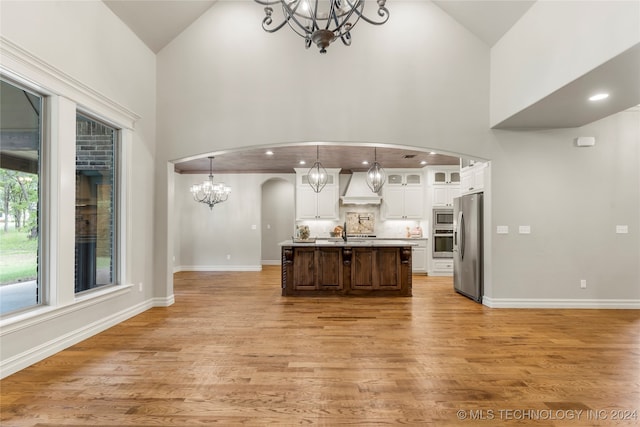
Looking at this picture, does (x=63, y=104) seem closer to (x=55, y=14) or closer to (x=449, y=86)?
(x=55, y=14)

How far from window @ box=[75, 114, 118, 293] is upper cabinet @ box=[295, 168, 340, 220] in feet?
16.1

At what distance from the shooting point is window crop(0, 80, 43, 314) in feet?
8.91

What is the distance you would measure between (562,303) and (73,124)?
21.6 ft

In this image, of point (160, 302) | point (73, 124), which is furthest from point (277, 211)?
point (73, 124)

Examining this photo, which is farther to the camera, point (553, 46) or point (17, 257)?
point (553, 46)

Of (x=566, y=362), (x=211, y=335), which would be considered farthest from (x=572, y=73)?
(x=211, y=335)

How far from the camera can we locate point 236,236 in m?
8.98

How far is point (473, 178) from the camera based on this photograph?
18.1 ft

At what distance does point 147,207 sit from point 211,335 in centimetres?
226

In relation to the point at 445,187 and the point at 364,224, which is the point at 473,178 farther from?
the point at 364,224

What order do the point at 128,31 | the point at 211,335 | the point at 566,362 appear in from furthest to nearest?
the point at 128,31 < the point at 211,335 < the point at 566,362

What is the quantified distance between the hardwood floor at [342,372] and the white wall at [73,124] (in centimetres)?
23

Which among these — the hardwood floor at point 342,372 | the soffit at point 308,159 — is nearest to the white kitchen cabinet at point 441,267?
the soffit at point 308,159

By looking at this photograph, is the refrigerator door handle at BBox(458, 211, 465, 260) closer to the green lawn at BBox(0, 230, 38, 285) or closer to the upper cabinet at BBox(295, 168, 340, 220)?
the upper cabinet at BBox(295, 168, 340, 220)
